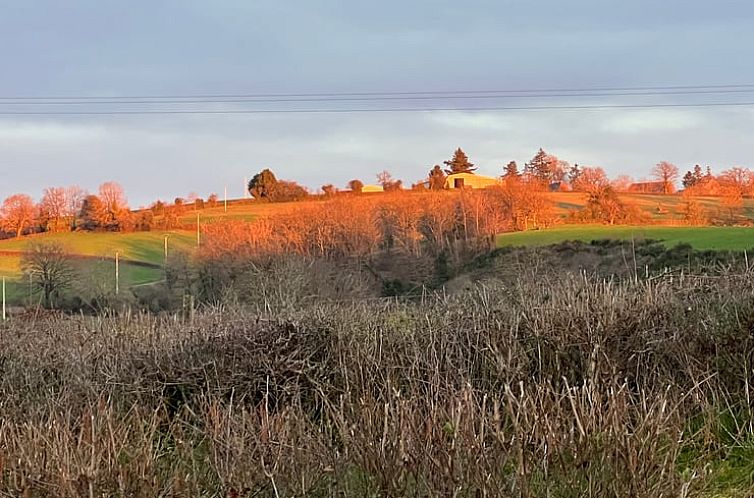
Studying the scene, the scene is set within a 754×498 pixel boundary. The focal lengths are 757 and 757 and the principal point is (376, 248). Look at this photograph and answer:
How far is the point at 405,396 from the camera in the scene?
665 cm

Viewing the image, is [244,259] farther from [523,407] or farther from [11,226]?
[523,407]

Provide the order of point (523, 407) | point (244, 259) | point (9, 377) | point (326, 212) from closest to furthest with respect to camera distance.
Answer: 1. point (523, 407)
2. point (9, 377)
3. point (244, 259)
4. point (326, 212)

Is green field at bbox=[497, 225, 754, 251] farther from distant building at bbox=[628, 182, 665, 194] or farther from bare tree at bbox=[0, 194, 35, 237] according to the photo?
bare tree at bbox=[0, 194, 35, 237]

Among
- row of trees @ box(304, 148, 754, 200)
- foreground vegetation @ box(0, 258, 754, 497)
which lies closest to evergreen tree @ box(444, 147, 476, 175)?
row of trees @ box(304, 148, 754, 200)

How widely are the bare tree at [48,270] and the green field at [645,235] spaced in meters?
28.9

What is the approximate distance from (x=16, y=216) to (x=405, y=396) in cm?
6533

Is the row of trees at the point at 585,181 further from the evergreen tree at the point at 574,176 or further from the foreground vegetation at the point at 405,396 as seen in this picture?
the foreground vegetation at the point at 405,396

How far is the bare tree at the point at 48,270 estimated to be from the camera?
44844mm

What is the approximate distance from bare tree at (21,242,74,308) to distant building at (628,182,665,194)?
52.2 m

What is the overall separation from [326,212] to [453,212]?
9.65 meters

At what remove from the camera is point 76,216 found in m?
66.6

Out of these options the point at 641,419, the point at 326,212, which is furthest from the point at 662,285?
the point at 326,212

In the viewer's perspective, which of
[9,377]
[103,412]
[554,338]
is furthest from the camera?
[9,377]

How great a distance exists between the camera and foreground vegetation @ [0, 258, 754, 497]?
13.8 feet
